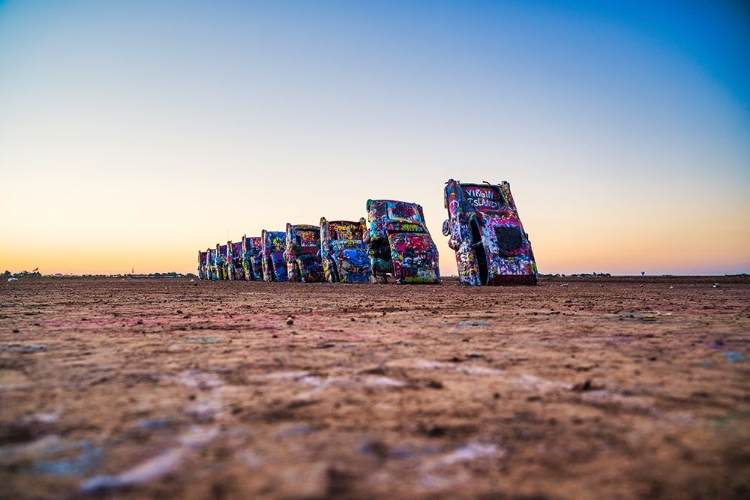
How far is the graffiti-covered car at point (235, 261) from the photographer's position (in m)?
30.1

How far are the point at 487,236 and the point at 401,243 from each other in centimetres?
295

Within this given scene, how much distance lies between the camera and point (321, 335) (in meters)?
3.14

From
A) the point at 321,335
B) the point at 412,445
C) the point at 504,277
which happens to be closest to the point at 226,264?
the point at 504,277

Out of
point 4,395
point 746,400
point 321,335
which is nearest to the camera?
point 746,400

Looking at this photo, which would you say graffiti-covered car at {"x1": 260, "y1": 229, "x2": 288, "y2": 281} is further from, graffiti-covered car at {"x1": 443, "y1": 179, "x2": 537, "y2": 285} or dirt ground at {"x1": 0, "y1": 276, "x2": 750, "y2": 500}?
dirt ground at {"x1": 0, "y1": 276, "x2": 750, "y2": 500}

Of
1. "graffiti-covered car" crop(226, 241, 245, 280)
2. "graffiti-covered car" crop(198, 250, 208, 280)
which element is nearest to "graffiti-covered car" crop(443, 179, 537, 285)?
"graffiti-covered car" crop(226, 241, 245, 280)

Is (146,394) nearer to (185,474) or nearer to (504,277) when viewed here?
(185,474)

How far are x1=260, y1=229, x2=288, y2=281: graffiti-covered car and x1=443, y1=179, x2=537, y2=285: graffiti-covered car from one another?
11.8 meters

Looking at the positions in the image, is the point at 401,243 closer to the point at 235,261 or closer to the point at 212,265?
the point at 235,261

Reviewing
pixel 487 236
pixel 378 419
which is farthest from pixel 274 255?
pixel 378 419

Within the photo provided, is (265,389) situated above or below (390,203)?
below

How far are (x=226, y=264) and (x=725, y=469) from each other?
33.6m

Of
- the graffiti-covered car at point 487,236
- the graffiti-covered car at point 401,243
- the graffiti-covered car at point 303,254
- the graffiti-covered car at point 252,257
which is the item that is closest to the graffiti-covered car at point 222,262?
the graffiti-covered car at point 252,257

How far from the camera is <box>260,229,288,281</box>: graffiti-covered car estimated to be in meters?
23.4
